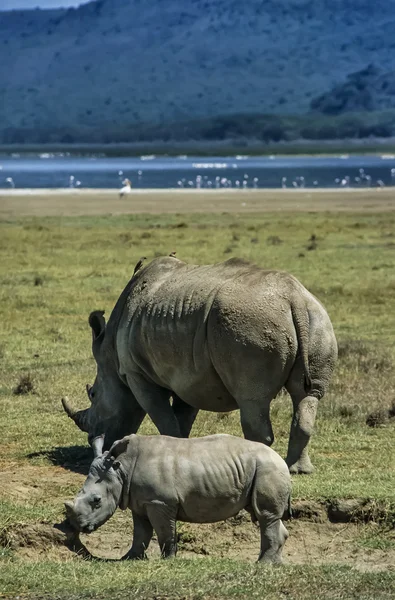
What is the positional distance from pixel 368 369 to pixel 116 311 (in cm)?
509

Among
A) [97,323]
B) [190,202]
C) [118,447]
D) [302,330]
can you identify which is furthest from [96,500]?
[190,202]

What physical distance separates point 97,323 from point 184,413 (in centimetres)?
→ 112

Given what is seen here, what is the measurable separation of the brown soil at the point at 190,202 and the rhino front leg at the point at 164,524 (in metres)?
42.2

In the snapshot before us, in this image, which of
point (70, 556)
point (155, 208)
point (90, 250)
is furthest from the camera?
point (155, 208)

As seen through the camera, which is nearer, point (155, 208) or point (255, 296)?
point (255, 296)

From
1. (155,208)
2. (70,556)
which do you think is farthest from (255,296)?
(155,208)

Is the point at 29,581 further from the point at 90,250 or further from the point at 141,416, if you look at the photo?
the point at 90,250

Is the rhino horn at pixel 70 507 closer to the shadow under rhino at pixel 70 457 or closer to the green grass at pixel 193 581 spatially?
the green grass at pixel 193 581

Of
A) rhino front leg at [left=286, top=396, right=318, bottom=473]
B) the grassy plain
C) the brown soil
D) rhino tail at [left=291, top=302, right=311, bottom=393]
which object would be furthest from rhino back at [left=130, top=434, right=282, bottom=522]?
the brown soil

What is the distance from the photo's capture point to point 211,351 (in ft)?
32.8

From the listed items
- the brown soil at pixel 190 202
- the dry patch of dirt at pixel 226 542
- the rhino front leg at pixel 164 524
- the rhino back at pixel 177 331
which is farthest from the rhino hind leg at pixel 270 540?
the brown soil at pixel 190 202

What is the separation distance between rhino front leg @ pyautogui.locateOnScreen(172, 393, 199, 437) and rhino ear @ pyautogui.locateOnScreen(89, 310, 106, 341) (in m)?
0.91

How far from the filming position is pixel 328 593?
24.5 feet

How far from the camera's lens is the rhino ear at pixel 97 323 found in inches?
445
